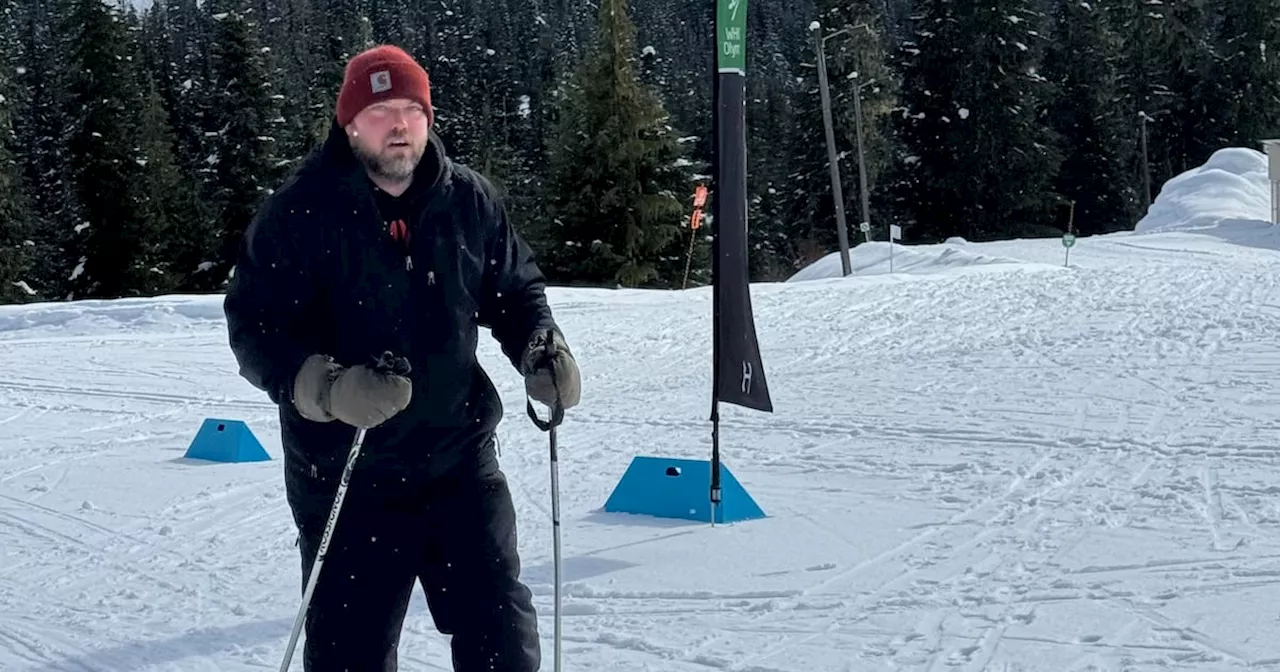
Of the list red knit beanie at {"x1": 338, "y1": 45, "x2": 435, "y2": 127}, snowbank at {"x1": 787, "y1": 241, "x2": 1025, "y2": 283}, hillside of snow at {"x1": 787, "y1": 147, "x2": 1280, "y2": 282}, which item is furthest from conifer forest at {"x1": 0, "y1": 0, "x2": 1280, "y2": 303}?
red knit beanie at {"x1": 338, "y1": 45, "x2": 435, "y2": 127}

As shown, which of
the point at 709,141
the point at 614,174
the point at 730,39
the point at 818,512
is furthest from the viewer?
the point at 709,141

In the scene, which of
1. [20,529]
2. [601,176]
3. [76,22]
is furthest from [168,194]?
[20,529]

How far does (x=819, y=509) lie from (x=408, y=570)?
4.14 metres

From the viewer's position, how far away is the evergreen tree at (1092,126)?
46344 millimetres

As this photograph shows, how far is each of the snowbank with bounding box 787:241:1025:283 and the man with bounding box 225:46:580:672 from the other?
20.8 meters

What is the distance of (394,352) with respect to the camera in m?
2.89

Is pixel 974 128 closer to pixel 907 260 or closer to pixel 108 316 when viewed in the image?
pixel 907 260

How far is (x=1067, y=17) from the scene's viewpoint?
48062mm

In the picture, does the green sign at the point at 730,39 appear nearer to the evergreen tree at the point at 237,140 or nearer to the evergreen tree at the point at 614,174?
the evergreen tree at the point at 614,174

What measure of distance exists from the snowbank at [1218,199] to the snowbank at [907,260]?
824cm

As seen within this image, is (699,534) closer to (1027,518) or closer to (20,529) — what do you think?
(1027,518)

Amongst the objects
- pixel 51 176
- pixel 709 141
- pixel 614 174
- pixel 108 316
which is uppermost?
pixel 709 141

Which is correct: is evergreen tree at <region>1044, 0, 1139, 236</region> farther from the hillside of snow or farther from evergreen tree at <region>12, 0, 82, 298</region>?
evergreen tree at <region>12, 0, 82, 298</region>

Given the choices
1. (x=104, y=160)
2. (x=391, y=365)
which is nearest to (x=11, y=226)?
(x=104, y=160)
